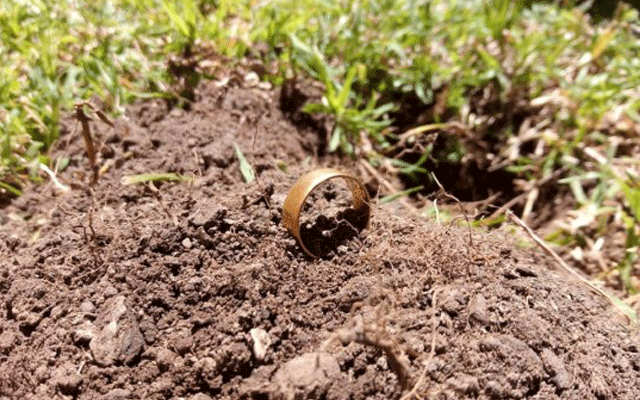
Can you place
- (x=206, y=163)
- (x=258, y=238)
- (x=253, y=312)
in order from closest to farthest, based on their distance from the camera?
(x=253, y=312) < (x=258, y=238) < (x=206, y=163)

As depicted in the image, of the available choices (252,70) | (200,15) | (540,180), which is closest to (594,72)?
(540,180)

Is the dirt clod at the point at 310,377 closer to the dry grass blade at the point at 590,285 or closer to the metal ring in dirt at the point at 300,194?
the metal ring in dirt at the point at 300,194

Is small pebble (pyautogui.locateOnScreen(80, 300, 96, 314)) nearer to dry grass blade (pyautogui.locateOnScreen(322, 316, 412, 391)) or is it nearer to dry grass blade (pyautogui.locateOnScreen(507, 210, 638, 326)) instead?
dry grass blade (pyautogui.locateOnScreen(322, 316, 412, 391))

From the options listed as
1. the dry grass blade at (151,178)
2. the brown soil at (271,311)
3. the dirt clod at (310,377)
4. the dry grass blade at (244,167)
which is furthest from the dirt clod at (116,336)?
the dry grass blade at (244,167)

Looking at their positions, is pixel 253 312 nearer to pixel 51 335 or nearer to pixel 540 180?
pixel 51 335

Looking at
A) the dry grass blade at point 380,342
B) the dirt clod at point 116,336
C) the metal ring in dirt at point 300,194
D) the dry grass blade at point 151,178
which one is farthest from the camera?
the dry grass blade at point 151,178

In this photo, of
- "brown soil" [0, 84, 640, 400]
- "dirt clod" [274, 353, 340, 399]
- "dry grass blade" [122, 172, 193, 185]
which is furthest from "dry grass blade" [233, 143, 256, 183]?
"dirt clod" [274, 353, 340, 399]

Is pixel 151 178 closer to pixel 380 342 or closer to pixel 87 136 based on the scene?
pixel 87 136
